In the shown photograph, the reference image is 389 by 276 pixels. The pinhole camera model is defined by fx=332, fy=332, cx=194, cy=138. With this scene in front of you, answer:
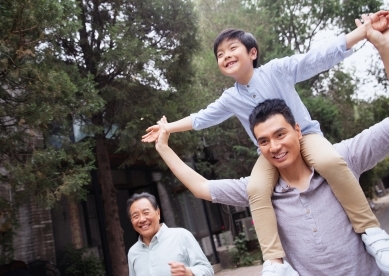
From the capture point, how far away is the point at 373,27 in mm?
1508

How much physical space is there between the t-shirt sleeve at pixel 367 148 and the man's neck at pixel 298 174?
18 centimetres

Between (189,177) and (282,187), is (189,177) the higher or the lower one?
the higher one

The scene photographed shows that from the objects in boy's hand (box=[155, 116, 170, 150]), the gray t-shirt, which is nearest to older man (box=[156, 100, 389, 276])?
the gray t-shirt

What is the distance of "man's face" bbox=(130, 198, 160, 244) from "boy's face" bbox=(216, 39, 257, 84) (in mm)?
1300

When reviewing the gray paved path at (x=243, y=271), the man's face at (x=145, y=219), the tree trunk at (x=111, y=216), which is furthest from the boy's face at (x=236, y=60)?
the gray paved path at (x=243, y=271)

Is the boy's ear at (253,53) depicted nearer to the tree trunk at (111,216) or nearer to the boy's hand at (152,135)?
the boy's hand at (152,135)

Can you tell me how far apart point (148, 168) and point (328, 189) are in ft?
32.8

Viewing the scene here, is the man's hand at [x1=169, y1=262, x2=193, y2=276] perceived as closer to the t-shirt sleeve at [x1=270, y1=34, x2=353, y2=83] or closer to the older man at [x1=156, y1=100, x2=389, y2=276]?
the older man at [x1=156, y1=100, x2=389, y2=276]

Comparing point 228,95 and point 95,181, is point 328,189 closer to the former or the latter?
point 228,95

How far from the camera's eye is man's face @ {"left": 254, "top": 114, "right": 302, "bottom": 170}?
4.94 feet

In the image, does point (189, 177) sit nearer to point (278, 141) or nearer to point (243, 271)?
point (278, 141)

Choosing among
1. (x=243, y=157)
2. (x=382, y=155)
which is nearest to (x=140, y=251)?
(x=382, y=155)

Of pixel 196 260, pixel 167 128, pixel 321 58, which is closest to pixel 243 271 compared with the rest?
pixel 196 260

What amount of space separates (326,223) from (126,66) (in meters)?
6.00
